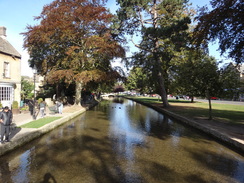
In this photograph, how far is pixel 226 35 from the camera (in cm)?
1228

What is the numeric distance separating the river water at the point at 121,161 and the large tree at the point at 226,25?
728 cm

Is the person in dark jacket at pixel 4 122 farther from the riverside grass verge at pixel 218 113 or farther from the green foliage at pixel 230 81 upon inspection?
the green foliage at pixel 230 81

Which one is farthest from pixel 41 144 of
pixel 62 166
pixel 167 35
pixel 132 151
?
pixel 167 35

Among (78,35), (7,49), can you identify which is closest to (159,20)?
(78,35)

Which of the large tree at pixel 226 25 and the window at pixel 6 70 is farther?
the window at pixel 6 70

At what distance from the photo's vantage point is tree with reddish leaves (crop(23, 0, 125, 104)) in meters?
19.4

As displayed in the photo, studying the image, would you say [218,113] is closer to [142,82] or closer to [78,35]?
[78,35]

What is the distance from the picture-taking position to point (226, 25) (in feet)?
38.7

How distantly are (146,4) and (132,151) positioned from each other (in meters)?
19.0

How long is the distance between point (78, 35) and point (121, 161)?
1802cm

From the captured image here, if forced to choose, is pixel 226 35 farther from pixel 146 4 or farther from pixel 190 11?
pixel 190 11

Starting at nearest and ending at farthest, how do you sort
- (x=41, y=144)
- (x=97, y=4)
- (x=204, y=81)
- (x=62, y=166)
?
(x=62, y=166) → (x=41, y=144) → (x=204, y=81) → (x=97, y=4)

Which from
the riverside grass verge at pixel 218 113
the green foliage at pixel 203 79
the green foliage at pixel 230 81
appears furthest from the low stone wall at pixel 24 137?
the green foliage at pixel 230 81

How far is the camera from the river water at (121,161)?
493 cm
